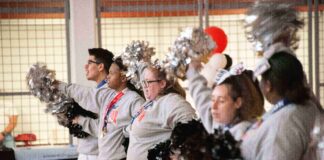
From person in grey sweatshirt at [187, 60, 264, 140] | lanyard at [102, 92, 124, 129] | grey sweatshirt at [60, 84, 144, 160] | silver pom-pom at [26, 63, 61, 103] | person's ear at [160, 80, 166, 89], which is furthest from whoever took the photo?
silver pom-pom at [26, 63, 61, 103]

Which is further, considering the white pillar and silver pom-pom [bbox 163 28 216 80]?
the white pillar

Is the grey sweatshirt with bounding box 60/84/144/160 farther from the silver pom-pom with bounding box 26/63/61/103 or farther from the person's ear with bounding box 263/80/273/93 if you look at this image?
the person's ear with bounding box 263/80/273/93

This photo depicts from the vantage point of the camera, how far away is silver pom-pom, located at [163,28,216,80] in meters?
3.08

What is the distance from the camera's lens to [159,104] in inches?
159

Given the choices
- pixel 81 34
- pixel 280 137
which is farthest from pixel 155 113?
pixel 81 34

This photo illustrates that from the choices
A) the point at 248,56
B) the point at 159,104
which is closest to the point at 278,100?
the point at 159,104

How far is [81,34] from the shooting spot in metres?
7.29

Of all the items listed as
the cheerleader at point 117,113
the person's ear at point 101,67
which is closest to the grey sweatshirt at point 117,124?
the cheerleader at point 117,113

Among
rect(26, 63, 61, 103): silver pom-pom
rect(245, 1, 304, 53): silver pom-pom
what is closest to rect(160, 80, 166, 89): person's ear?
rect(245, 1, 304, 53): silver pom-pom

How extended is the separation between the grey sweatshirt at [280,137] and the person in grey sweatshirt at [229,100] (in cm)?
14

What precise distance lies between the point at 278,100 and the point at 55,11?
16.5 ft

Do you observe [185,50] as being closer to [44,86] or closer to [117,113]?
[117,113]

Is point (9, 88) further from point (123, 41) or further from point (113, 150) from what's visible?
point (113, 150)

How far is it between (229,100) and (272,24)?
35cm
